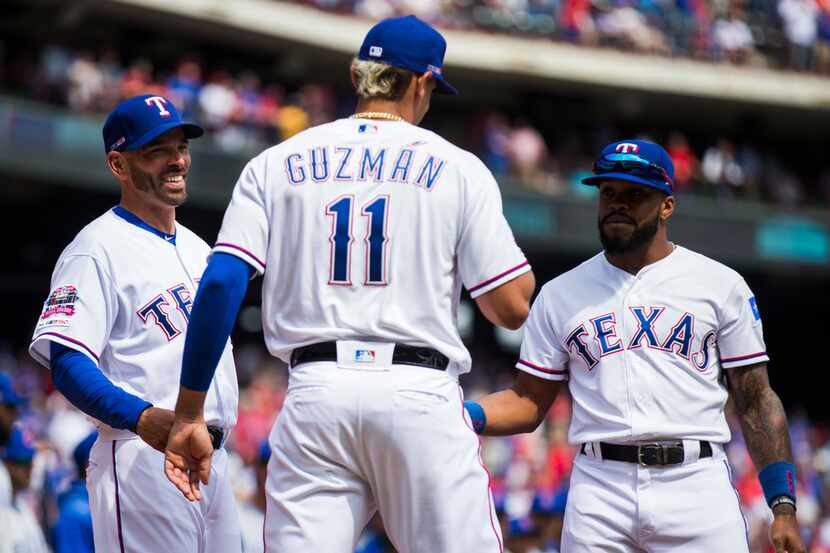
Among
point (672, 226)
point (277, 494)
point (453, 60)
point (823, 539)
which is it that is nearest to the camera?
point (277, 494)

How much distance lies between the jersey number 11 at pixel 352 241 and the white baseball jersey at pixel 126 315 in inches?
35.1

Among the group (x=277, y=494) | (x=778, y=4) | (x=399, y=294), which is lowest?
(x=277, y=494)

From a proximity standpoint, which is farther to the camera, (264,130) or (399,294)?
(264,130)

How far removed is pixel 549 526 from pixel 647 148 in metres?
2.97

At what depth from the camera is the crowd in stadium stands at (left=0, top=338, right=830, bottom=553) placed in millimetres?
7184

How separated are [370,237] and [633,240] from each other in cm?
148

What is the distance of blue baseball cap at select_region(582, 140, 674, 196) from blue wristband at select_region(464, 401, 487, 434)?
3.11 ft

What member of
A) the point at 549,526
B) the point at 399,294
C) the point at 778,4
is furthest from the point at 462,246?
the point at 778,4

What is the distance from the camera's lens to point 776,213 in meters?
22.1

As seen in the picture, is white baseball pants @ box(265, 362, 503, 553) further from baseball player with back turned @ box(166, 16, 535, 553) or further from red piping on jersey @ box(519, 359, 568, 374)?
red piping on jersey @ box(519, 359, 568, 374)

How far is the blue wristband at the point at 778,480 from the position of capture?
4.66 meters

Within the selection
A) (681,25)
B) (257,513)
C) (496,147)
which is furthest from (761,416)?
(681,25)

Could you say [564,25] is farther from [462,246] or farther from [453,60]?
[462,246]

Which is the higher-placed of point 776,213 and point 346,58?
point 346,58
